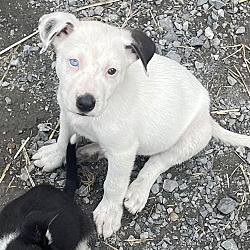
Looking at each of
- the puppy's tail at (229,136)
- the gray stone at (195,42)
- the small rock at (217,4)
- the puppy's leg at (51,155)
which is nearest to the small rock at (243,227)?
the puppy's tail at (229,136)

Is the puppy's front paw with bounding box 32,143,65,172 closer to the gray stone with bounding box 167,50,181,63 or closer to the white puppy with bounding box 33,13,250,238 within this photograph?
the white puppy with bounding box 33,13,250,238

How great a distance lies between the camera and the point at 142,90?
16.1ft

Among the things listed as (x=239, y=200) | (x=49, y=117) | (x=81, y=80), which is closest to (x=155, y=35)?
(x=49, y=117)

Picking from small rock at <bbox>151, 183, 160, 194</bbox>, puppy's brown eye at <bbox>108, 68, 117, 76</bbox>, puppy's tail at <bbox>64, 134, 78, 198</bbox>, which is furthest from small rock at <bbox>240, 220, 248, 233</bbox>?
puppy's brown eye at <bbox>108, 68, 117, 76</bbox>

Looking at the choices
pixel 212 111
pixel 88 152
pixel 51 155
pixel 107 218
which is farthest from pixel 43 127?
pixel 212 111

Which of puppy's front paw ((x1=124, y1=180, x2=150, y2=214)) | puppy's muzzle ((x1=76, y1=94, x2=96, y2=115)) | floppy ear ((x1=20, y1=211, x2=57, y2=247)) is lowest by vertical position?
puppy's front paw ((x1=124, y1=180, x2=150, y2=214))

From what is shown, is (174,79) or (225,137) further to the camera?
(225,137)

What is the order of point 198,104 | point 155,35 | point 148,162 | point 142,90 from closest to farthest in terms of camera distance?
point 142,90 < point 198,104 < point 148,162 < point 155,35

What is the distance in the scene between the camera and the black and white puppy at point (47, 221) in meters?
4.39

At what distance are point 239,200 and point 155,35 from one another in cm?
180

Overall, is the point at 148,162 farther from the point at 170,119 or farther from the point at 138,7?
the point at 138,7

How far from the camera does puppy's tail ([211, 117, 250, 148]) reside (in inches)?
222

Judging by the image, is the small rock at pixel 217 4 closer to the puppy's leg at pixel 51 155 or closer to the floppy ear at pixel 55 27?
the puppy's leg at pixel 51 155

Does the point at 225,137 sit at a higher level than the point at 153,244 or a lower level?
higher
